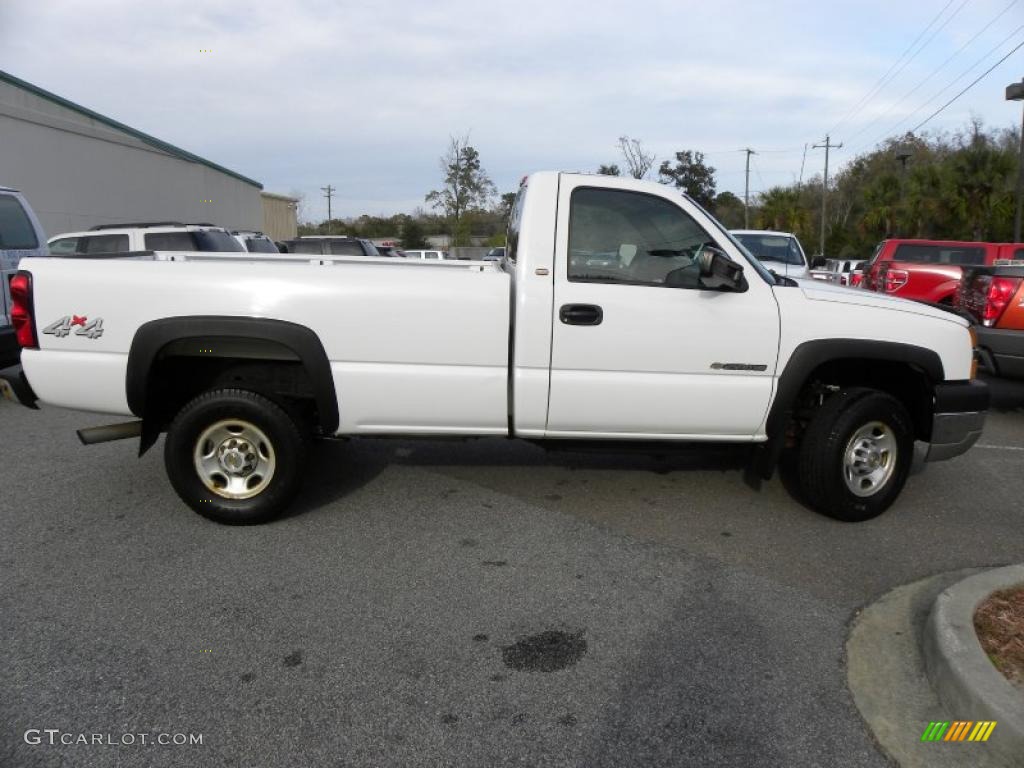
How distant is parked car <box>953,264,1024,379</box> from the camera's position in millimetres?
7324

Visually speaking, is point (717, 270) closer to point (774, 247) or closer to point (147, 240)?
point (774, 247)

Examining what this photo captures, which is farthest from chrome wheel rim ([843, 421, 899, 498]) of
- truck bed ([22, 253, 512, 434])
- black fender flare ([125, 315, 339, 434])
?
black fender flare ([125, 315, 339, 434])

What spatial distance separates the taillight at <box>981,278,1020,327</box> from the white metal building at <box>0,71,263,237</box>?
21.8 m

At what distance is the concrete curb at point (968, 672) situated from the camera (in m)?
2.59

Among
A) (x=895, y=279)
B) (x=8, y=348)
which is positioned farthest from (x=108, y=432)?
(x=895, y=279)

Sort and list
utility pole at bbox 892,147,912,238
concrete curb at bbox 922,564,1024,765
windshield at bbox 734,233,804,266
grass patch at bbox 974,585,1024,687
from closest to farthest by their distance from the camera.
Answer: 1. concrete curb at bbox 922,564,1024,765
2. grass patch at bbox 974,585,1024,687
3. windshield at bbox 734,233,804,266
4. utility pole at bbox 892,147,912,238

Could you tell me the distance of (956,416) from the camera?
15.5 ft

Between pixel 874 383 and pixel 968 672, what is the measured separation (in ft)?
8.00

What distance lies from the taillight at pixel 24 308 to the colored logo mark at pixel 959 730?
4.63 m

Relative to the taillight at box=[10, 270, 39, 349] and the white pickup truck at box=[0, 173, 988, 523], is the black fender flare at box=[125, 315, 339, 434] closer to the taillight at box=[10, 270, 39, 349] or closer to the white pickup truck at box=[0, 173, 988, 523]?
the white pickup truck at box=[0, 173, 988, 523]

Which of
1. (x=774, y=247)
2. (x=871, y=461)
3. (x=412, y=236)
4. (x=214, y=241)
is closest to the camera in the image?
(x=871, y=461)

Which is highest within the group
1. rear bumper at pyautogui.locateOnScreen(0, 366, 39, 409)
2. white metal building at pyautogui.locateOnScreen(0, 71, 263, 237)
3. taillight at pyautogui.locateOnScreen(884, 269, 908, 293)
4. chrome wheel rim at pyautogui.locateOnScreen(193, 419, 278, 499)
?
white metal building at pyautogui.locateOnScreen(0, 71, 263, 237)

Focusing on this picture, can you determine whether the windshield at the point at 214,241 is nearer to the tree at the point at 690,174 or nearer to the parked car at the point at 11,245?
the parked car at the point at 11,245

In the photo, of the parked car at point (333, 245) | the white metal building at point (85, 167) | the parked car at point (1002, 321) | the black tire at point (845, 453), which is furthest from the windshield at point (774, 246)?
the white metal building at point (85, 167)
